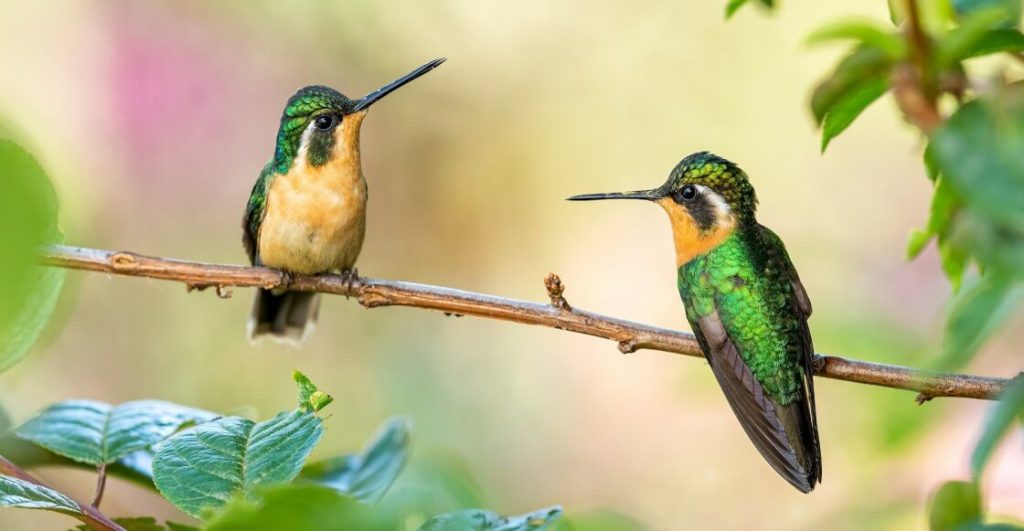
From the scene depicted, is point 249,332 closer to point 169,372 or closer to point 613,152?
point 169,372

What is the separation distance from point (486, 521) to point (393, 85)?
5.59 ft

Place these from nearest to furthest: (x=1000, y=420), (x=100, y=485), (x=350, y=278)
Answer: (x=1000, y=420)
(x=100, y=485)
(x=350, y=278)

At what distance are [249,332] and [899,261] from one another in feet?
11.7

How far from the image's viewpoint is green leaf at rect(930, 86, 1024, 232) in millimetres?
713

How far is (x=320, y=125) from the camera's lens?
328 centimetres

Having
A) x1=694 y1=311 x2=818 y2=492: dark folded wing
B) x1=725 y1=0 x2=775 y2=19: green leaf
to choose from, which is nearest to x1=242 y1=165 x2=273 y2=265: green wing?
x1=694 y1=311 x2=818 y2=492: dark folded wing

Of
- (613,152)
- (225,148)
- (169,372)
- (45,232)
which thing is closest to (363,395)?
(169,372)

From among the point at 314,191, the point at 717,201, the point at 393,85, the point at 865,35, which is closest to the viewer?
the point at 865,35

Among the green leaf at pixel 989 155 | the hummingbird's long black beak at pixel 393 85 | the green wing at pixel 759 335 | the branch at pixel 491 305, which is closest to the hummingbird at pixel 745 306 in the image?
the green wing at pixel 759 335

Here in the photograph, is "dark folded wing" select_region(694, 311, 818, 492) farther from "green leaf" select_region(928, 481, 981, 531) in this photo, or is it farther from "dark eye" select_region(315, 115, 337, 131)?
"dark eye" select_region(315, 115, 337, 131)

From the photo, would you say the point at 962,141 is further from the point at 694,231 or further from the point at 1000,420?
the point at 694,231

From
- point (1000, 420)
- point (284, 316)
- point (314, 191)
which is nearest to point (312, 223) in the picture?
point (314, 191)

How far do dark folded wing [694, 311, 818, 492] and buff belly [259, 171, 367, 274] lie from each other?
54.5 inches

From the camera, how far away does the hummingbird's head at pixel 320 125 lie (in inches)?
129
